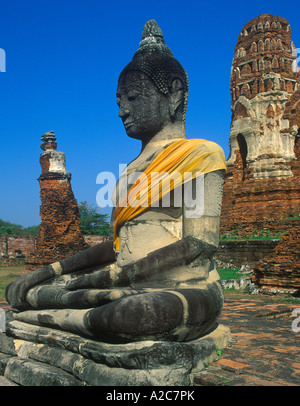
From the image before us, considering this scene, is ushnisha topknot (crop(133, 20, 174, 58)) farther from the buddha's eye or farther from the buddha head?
the buddha's eye

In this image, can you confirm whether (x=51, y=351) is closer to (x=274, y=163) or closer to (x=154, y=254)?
(x=154, y=254)

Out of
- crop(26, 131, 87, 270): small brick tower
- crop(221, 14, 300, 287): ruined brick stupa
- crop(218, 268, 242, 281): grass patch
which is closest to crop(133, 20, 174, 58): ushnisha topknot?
crop(218, 268, 242, 281): grass patch

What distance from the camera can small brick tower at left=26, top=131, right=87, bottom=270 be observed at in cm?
1747

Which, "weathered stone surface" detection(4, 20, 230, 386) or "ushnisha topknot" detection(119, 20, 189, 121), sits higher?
"ushnisha topknot" detection(119, 20, 189, 121)

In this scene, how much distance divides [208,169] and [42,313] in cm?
168

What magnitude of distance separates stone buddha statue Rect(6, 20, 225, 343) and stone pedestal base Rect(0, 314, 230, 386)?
0.28 ft

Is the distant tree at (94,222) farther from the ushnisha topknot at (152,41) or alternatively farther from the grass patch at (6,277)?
the ushnisha topknot at (152,41)

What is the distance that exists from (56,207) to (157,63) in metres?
14.4

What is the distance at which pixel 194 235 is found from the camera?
341 centimetres

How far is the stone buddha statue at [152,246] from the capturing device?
2.79 metres

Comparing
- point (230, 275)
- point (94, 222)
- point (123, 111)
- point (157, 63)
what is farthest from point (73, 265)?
point (94, 222)

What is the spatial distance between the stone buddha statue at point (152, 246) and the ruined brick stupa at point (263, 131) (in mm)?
13076

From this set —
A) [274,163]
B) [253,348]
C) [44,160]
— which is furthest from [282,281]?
[44,160]

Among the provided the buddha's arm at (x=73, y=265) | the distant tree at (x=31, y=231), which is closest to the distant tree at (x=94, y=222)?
the distant tree at (x=31, y=231)
